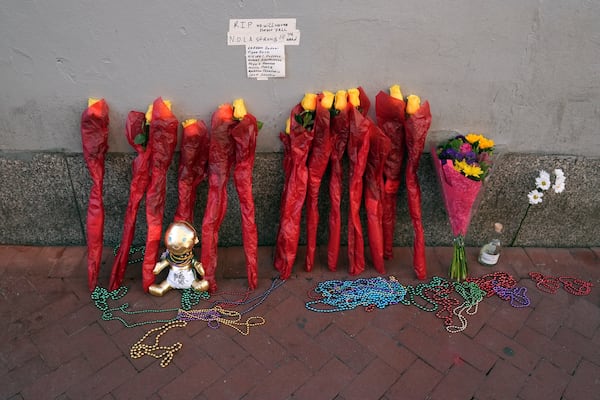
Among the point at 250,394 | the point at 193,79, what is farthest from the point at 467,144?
the point at 250,394

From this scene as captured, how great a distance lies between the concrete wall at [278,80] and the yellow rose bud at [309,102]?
0.12 metres

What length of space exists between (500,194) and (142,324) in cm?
280

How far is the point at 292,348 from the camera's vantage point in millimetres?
2717

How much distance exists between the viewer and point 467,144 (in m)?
3.05

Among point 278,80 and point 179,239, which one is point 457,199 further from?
point 179,239

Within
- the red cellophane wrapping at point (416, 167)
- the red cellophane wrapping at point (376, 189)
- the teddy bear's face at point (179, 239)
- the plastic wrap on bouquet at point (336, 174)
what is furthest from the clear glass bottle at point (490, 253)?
the teddy bear's face at point (179, 239)

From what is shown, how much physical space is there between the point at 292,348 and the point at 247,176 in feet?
3.77

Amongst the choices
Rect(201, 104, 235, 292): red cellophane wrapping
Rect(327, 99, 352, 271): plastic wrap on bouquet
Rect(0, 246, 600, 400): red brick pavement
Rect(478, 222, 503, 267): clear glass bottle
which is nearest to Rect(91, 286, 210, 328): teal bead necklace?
Rect(0, 246, 600, 400): red brick pavement

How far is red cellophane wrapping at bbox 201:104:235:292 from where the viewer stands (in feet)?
9.39

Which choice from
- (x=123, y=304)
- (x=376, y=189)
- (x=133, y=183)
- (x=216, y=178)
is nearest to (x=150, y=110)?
(x=133, y=183)

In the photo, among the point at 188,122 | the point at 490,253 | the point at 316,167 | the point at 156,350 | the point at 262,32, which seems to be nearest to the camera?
the point at 156,350

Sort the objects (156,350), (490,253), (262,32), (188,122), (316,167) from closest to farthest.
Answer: (156,350) → (262,32) → (188,122) → (316,167) → (490,253)

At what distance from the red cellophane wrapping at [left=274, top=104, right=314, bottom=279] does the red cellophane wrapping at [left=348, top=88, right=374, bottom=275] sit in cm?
30

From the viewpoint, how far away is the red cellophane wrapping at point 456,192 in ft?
9.77
